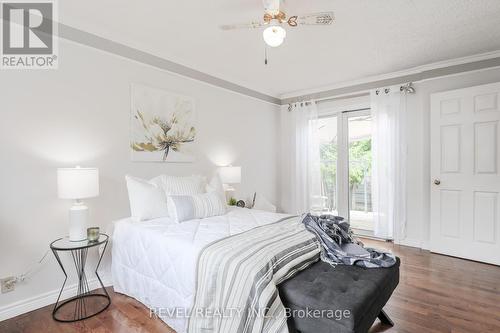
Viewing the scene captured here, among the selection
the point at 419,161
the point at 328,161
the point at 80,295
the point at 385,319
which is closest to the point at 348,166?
the point at 328,161

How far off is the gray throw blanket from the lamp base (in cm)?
184

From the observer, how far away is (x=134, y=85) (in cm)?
284

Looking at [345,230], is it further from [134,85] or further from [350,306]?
[134,85]

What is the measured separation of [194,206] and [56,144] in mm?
1316

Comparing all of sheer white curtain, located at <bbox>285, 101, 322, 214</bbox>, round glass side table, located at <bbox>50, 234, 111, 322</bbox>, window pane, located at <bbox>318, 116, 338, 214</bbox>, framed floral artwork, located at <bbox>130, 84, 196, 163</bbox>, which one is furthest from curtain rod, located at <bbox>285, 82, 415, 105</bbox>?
round glass side table, located at <bbox>50, 234, 111, 322</bbox>

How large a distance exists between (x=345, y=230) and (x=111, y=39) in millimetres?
2884

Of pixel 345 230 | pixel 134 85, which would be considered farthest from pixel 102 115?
pixel 345 230

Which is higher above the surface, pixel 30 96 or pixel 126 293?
pixel 30 96

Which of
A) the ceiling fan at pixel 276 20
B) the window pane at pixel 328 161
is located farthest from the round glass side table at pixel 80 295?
the window pane at pixel 328 161

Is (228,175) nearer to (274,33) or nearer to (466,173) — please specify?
(274,33)

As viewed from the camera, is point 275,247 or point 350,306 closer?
point 350,306

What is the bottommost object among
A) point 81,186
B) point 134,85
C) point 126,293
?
point 126,293

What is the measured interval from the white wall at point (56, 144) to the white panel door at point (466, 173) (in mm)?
3348

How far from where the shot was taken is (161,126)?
310 centimetres
